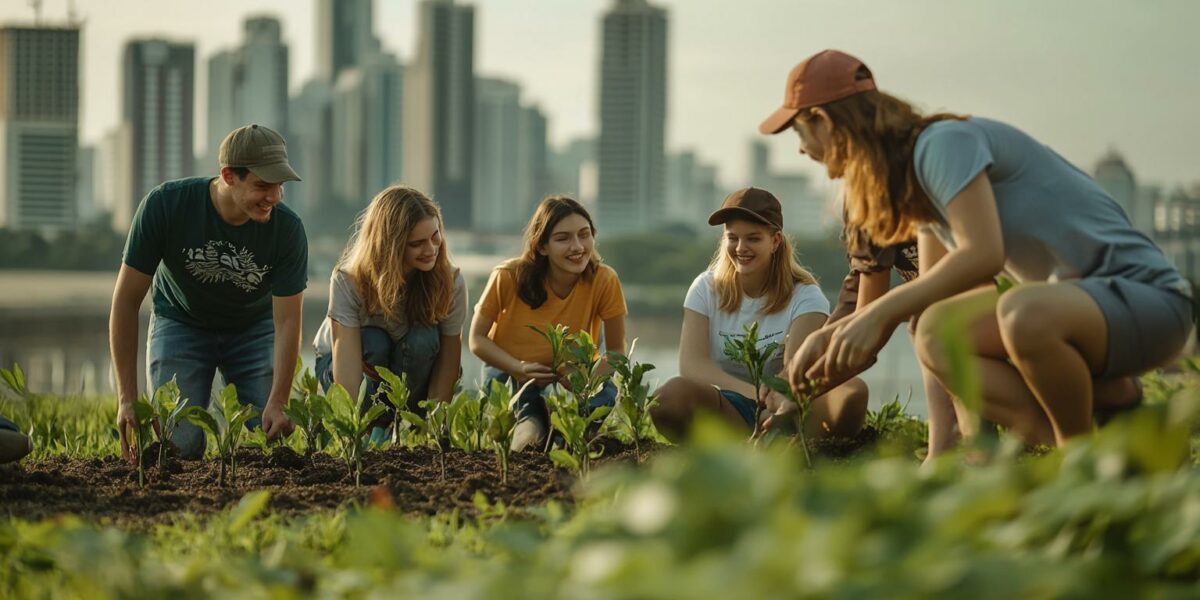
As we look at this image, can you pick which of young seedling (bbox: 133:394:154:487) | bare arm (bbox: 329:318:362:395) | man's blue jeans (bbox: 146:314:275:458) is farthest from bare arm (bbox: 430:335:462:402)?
young seedling (bbox: 133:394:154:487)

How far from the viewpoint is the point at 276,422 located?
403 centimetres

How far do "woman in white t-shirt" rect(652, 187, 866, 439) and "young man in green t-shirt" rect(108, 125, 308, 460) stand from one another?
141cm

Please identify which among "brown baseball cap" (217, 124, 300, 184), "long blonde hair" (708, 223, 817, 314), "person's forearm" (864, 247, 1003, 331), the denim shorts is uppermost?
"brown baseball cap" (217, 124, 300, 184)

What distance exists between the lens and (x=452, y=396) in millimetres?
4703

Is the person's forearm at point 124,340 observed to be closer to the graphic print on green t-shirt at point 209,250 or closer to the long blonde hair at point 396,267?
the graphic print on green t-shirt at point 209,250

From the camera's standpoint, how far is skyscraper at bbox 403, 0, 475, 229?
474ft

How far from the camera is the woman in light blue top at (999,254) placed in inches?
103

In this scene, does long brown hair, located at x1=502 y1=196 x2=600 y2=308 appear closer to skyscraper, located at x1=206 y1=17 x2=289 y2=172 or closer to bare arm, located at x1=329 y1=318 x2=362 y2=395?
bare arm, located at x1=329 y1=318 x2=362 y2=395

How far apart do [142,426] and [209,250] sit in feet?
3.70

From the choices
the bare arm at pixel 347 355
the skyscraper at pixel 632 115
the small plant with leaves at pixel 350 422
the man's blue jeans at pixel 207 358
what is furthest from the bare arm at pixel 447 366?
the skyscraper at pixel 632 115

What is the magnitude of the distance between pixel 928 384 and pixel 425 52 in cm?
14625

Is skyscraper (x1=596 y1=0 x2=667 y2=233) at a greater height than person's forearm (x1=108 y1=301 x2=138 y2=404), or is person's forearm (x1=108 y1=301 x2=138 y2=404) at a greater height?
skyscraper (x1=596 y1=0 x2=667 y2=233)

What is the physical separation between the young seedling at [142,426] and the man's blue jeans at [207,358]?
1.16 m

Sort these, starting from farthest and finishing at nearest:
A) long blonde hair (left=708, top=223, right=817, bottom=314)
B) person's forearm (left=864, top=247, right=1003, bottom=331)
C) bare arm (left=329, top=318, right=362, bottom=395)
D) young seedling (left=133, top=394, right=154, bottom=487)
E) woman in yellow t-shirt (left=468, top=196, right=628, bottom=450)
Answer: woman in yellow t-shirt (left=468, top=196, right=628, bottom=450)
bare arm (left=329, top=318, right=362, bottom=395)
long blonde hair (left=708, top=223, right=817, bottom=314)
young seedling (left=133, top=394, right=154, bottom=487)
person's forearm (left=864, top=247, right=1003, bottom=331)
